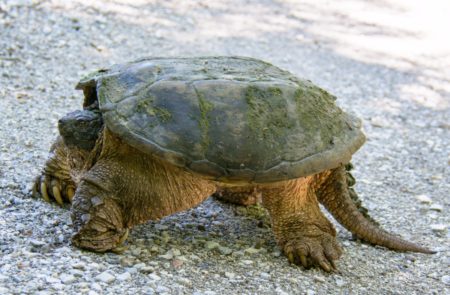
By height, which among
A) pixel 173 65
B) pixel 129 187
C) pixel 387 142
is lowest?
pixel 387 142

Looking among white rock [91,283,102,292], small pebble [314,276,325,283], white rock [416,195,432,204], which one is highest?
white rock [91,283,102,292]

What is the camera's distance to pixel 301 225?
315 centimetres

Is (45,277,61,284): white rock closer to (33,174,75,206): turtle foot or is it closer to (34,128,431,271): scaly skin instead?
(34,128,431,271): scaly skin

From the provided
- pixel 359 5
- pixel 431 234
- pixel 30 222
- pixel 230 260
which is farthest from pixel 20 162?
pixel 359 5

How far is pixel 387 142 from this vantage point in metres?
Result: 5.50

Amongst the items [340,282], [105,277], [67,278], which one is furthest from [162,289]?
[340,282]

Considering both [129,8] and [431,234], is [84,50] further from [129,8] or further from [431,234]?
[431,234]

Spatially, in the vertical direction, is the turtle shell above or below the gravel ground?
above

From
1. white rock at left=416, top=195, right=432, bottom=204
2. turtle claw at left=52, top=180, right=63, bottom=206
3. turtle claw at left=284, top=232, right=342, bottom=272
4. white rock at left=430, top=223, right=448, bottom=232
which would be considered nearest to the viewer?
turtle claw at left=284, top=232, right=342, bottom=272

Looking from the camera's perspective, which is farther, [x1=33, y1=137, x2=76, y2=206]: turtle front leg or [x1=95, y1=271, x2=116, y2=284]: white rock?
[x1=33, y1=137, x2=76, y2=206]: turtle front leg

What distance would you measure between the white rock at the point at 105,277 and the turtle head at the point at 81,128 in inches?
26.7

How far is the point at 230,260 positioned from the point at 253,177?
0.43 m

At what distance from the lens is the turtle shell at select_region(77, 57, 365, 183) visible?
278 cm

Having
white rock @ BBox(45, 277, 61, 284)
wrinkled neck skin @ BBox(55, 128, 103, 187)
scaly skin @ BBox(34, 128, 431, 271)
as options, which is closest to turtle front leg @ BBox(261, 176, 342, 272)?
scaly skin @ BBox(34, 128, 431, 271)
